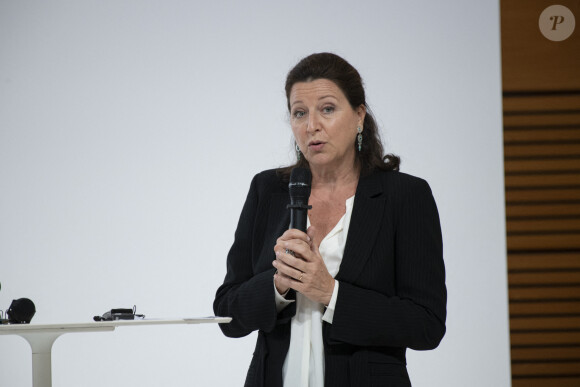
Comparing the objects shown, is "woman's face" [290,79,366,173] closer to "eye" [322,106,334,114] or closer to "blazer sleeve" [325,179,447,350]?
"eye" [322,106,334,114]

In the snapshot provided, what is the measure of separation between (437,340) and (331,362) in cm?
28

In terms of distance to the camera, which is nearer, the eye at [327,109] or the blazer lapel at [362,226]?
the blazer lapel at [362,226]

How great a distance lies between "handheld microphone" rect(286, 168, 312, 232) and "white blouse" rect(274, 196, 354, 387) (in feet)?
0.57

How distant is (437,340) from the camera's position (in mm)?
1897

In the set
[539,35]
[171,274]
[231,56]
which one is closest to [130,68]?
[231,56]

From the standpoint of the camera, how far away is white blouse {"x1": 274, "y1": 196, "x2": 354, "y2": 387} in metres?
1.86

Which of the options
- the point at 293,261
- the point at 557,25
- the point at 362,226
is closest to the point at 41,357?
the point at 293,261

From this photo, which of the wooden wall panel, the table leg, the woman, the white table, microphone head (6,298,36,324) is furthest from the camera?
the wooden wall panel

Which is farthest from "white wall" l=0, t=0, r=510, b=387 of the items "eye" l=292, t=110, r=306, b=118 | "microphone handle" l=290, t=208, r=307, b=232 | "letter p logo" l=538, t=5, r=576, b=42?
"microphone handle" l=290, t=208, r=307, b=232

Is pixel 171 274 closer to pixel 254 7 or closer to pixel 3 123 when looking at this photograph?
pixel 3 123

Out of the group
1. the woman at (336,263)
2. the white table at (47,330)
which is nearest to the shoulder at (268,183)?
the woman at (336,263)

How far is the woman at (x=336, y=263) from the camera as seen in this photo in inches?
71.8

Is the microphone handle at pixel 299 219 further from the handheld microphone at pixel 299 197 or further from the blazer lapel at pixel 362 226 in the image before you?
the blazer lapel at pixel 362 226

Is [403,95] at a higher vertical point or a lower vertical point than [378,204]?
higher
